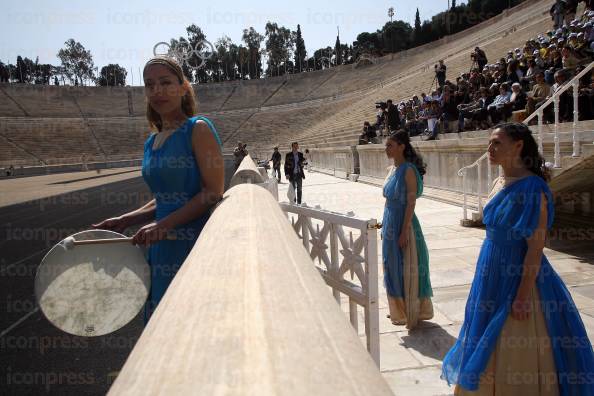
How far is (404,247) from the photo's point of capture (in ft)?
13.1

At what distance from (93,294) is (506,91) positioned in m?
10.2

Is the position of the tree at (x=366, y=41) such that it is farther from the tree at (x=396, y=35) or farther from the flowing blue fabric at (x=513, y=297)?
the flowing blue fabric at (x=513, y=297)

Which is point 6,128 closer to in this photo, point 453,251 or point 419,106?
point 419,106

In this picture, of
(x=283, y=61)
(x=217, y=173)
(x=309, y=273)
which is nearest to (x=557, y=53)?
(x=217, y=173)

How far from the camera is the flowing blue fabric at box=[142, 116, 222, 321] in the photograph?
1.82 metres

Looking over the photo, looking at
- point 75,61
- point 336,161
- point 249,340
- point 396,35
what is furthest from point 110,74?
point 249,340

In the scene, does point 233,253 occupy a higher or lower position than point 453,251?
higher

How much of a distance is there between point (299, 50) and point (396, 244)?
79707mm

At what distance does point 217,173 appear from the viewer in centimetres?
179

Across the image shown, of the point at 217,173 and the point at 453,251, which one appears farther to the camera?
A: the point at 453,251

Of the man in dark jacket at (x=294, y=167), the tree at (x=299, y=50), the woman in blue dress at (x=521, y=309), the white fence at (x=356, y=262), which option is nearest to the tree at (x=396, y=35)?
the tree at (x=299, y=50)

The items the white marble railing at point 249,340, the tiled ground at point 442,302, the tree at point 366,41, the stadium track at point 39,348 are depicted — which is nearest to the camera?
the white marble railing at point 249,340

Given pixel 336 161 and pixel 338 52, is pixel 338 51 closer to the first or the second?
pixel 338 52

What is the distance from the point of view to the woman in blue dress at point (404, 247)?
3898 mm
